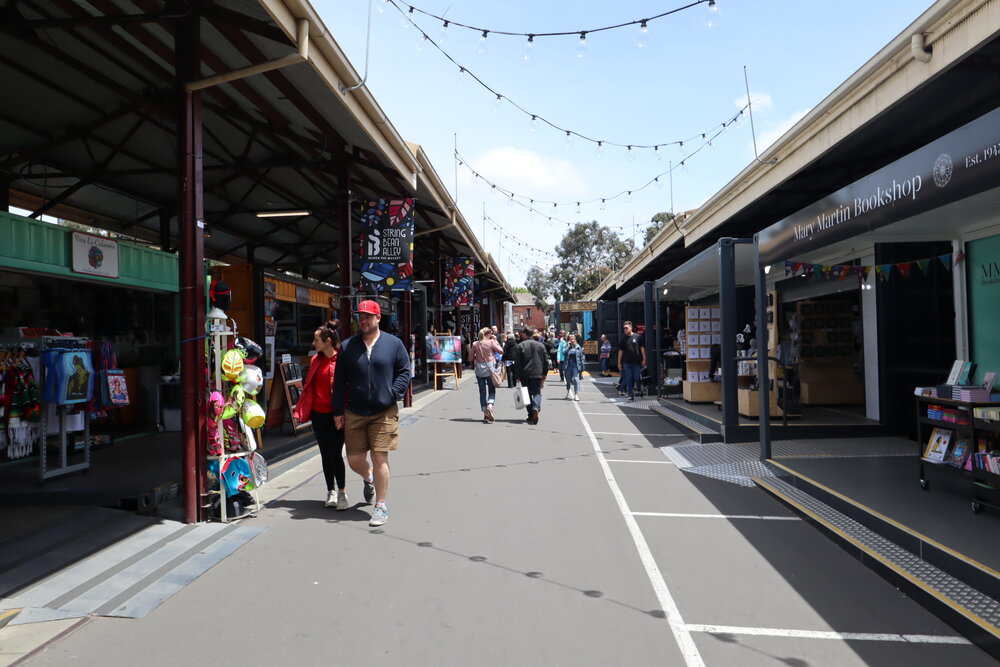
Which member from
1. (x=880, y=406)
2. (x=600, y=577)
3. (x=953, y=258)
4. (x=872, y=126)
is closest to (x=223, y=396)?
(x=600, y=577)

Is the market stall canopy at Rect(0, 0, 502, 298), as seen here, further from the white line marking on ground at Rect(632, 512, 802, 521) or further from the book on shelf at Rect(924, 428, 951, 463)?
the book on shelf at Rect(924, 428, 951, 463)

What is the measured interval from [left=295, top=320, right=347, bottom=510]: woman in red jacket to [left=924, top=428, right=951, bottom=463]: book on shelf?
5.21 metres

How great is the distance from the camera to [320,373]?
6.12m

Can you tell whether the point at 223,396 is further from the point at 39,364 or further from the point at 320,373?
the point at 39,364

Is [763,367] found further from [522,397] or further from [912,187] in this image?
[522,397]

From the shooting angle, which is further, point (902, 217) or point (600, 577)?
point (902, 217)

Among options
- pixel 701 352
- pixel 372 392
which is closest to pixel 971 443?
pixel 372 392

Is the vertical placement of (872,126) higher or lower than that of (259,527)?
higher

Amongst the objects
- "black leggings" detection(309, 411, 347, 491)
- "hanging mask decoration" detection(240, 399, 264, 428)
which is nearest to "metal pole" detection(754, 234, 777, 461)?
"black leggings" detection(309, 411, 347, 491)

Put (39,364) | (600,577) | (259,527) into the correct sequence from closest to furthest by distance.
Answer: (600,577) → (259,527) → (39,364)

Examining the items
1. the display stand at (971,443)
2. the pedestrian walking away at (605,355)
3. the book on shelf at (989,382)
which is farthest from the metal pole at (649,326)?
the book on shelf at (989,382)

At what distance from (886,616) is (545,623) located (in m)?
1.96

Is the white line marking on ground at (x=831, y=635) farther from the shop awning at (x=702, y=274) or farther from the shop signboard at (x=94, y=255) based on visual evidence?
the shop signboard at (x=94, y=255)

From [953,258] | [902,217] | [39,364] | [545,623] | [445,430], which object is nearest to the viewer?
[545,623]
